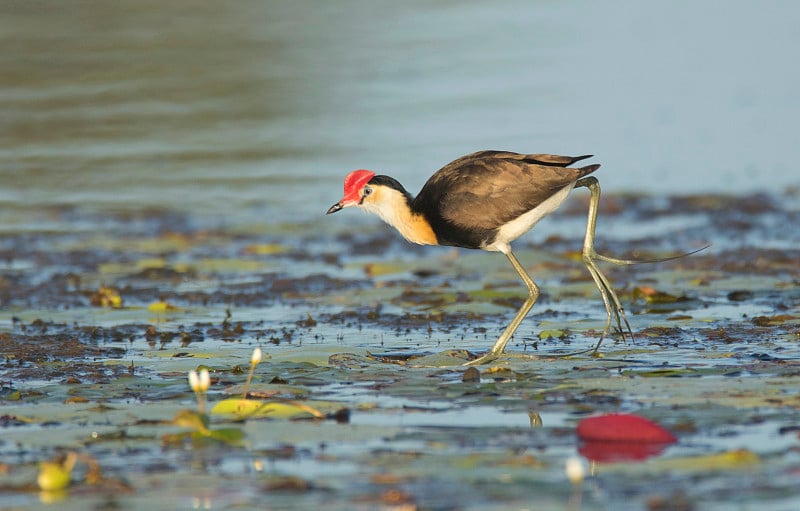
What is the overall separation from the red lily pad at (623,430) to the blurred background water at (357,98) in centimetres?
935

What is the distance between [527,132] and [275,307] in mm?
8111

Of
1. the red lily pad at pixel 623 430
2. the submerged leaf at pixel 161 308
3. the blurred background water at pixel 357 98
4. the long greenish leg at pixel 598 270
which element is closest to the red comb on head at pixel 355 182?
the long greenish leg at pixel 598 270

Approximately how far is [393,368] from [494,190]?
1.50 meters

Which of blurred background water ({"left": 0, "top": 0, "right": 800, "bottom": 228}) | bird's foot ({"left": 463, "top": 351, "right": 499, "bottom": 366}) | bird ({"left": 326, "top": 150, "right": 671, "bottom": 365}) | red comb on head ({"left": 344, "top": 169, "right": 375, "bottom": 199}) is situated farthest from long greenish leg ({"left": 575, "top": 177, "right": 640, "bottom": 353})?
blurred background water ({"left": 0, "top": 0, "right": 800, "bottom": 228})

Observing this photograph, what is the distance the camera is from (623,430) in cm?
582

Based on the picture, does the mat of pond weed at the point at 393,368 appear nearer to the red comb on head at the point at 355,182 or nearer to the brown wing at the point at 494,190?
the brown wing at the point at 494,190

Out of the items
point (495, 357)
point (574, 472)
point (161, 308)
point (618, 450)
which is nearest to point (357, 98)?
point (161, 308)

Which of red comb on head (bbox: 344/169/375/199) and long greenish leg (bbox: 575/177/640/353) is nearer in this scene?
long greenish leg (bbox: 575/177/640/353)

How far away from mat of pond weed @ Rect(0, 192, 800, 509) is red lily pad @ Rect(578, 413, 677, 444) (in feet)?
0.32

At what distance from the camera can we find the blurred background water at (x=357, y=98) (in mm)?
16812

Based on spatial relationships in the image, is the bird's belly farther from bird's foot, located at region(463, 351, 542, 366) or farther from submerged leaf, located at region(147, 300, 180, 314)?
submerged leaf, located at region(147, 300, 180, 314)

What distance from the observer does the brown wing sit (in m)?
8.50

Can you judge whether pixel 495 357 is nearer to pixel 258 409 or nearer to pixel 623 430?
pixel 258 409

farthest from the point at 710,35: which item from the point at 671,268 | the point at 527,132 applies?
the point at 671,268
